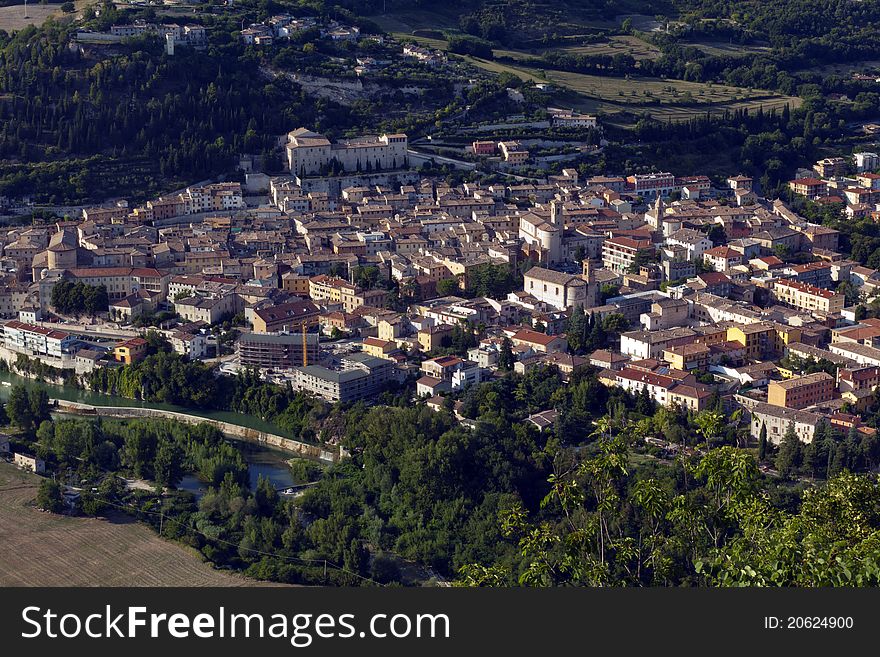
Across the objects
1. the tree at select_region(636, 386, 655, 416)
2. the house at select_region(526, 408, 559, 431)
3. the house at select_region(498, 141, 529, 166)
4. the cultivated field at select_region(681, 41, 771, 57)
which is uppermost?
the cultivated field at select_region(681, 41, 771, 57)

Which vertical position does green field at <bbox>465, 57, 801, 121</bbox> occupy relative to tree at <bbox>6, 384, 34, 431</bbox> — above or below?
above

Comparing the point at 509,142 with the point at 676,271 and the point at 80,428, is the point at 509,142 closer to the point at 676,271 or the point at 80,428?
the point at 676,271

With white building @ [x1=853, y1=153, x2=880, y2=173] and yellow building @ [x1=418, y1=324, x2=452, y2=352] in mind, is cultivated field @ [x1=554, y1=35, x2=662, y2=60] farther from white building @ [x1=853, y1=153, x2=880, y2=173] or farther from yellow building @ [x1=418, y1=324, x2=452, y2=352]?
yellow building @ [x1=418, y1=324, x2=452, y2=352]

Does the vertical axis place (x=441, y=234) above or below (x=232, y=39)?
below

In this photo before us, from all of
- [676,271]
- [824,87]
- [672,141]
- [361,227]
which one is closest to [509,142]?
[672,141]

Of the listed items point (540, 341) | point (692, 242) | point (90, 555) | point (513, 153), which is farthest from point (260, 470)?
point (513, 153)

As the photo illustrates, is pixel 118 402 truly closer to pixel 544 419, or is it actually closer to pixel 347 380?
pixel 347 380

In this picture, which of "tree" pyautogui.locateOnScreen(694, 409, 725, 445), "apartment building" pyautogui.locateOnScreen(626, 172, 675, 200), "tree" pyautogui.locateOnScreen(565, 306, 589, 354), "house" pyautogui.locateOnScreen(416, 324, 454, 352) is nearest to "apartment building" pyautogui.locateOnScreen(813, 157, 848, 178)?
"apartment building" pyautogui.locateOnScreen(626, 172, 675, 200)

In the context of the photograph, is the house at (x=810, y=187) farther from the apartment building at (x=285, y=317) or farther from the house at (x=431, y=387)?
the house at (x=431, y=387)
